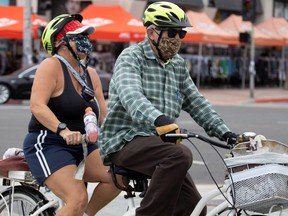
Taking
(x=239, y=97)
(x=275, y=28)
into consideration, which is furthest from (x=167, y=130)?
(x=275, y=28)

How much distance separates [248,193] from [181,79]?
107 cm

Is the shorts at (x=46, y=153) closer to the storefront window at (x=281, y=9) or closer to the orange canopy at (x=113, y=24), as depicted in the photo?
the orange canopy at (x=113, y=24)

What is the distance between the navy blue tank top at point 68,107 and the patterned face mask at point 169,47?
63 centimetres

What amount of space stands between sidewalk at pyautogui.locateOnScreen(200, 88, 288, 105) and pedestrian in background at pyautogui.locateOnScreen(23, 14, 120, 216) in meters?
21.7

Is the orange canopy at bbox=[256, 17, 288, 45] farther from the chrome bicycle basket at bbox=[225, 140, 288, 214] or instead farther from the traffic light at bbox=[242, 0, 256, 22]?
the chrome bicycle basket at bbox=[225, 140, 288, 214]

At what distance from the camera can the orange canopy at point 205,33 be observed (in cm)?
2928

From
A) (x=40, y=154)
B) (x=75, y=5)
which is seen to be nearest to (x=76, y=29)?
(x=40, y=154)

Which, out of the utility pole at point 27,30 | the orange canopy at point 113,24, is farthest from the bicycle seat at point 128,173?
the orange canopy at point 113,24

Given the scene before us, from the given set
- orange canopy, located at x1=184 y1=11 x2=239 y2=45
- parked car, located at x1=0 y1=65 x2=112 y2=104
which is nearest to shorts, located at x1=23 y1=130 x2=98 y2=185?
parked car, located at x1=0 y1=65 x2=112 y2=104

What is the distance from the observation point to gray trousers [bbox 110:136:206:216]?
4195mm

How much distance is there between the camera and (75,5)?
33.1m

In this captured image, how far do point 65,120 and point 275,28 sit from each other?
33.2m

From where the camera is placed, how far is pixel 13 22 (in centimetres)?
2798

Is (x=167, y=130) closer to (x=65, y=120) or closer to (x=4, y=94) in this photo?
(x=65, y=120)
